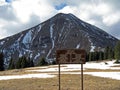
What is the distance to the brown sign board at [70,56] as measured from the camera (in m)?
29.6

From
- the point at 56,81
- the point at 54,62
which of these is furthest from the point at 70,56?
the point at 54,62

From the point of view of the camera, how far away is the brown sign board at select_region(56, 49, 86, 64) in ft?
97.0

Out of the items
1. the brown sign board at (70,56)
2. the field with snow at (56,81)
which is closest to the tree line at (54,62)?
the field with snow at (56,81)

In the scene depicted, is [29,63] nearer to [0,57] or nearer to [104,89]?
[0,57]

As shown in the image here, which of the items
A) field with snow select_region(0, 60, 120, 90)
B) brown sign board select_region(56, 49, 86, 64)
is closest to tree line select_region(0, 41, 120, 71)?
field with snow select_region(0, 60, 120, 90)

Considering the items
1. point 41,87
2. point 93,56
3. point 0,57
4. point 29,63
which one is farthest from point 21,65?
point 41,87

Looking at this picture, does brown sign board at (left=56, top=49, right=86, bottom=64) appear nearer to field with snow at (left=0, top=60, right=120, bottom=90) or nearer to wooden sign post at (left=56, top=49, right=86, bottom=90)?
wooden sign post at (left=56, top=49, right=86, bottom=90)

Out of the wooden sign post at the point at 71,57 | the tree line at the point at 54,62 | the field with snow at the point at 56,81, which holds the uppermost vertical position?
the tree line at the point at 54,62

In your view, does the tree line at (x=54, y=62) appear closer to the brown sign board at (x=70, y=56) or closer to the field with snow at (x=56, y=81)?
the field with snow at (x=56, y=81)

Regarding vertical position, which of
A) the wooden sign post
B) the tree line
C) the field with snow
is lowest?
the field with snow

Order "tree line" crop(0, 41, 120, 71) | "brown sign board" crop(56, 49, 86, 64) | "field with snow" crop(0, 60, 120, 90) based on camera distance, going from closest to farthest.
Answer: "brown sign board" crop(56, 49, 86, 64) → "field with snow" crop(0, 60, 120, 90) → "tree line" crop(0, 41, 120, 71)

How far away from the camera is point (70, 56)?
2962cm

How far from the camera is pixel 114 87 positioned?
33500 mm

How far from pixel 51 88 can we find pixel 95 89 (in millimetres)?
4109
